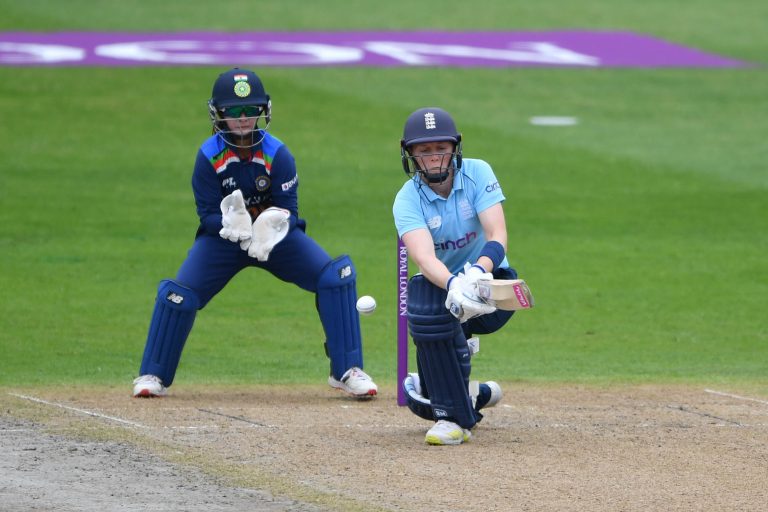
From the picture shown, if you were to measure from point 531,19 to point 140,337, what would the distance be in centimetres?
1811

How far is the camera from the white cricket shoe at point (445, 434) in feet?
24.5

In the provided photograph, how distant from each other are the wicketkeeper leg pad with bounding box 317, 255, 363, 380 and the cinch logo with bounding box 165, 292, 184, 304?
2.70 feet

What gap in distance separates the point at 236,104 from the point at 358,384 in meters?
1.80

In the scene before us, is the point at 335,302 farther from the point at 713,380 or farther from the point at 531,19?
the point at 531,19

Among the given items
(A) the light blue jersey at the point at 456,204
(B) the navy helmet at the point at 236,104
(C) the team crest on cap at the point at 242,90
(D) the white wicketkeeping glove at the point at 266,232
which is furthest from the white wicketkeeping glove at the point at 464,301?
(C) the team crest on cap at the point at 242,90

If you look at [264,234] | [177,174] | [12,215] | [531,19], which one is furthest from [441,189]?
[531,19]

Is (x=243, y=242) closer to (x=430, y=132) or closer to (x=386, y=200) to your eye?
(x=430, y=132)

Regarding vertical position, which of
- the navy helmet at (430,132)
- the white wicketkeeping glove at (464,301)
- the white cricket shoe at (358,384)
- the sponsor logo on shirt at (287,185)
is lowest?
the white cricket shoe at (358,384)

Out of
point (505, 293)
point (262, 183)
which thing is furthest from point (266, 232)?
point (505, 293)

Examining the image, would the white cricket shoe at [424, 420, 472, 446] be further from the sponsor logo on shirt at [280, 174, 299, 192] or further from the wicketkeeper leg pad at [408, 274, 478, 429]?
the sponsor logo on shirt at [280, 174, 299, 192]

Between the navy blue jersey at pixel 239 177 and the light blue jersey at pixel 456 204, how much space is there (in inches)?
55.5

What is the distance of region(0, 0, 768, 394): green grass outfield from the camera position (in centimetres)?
1088

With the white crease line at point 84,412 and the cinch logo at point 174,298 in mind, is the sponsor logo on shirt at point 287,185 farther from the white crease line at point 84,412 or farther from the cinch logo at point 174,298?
the white crease line at point 84,412

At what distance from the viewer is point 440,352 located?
7.39m
